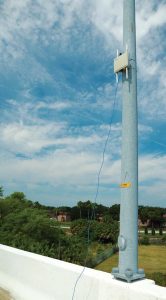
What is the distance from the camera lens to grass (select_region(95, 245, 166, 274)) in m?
49.1

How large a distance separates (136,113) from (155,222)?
362ft

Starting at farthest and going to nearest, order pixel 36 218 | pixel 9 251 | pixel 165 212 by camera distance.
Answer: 1. pixel 165 212
2. pixel 36 218
3. pixel 9 251

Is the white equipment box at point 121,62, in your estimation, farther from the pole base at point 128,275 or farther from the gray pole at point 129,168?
the pole base at point 128,275

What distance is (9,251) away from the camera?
7164 mm

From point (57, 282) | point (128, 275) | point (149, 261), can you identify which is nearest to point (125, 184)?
point (128, 275)

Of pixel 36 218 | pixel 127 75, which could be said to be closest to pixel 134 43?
pixel 127 75

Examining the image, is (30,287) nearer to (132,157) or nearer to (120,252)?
(120,252)

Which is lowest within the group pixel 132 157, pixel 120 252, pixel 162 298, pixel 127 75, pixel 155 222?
pixel 162 298

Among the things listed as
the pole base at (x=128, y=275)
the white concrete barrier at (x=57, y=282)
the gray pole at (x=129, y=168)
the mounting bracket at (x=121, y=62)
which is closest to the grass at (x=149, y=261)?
the white concrete barrier at (x=57, y=282)

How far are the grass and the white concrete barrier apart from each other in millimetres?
38774

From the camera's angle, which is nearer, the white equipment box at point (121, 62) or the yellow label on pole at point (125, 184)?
the yellow label on pole at point (125, 184)

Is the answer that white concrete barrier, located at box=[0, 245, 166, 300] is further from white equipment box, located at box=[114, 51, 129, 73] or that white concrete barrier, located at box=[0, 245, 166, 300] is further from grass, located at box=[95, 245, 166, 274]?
grass, located at box=[95, 245, 166, 274]

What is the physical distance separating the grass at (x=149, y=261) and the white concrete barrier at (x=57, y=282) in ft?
127

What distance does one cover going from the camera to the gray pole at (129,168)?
433cm
